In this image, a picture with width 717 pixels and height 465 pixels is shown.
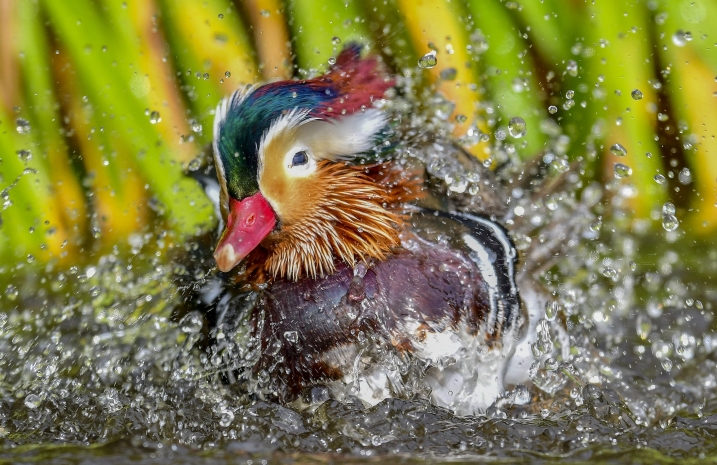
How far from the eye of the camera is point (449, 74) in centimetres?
228

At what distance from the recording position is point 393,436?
51.9 inches

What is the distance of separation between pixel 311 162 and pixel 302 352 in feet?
1.26

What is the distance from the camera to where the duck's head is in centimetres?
137

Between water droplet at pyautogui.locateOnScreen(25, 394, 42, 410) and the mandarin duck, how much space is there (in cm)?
40

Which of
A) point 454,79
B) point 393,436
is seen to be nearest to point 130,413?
point 393,436

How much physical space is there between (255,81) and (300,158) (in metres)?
1.09

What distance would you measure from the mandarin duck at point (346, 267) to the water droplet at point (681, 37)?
118cm

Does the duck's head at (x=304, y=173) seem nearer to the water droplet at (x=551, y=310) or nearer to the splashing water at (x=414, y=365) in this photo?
the splashing water at (x=414, y=365)

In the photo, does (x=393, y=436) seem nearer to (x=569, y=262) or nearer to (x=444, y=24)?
(x=569, y=262)

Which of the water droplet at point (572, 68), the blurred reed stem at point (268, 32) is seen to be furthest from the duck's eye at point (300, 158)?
the water droplet at point (572, 68)

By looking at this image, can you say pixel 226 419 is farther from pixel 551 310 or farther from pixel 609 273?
pixel 609 273

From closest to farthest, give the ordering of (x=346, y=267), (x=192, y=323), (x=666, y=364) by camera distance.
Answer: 1. (x=346, y=267)
2. (x=192, y=323)
3. (x=666, y=364)

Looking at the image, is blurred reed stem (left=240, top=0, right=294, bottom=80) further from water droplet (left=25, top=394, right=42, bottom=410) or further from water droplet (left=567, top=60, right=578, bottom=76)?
water droplet (left=25, top=394, right=42, bottom=410)

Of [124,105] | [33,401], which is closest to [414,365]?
[33,401]
